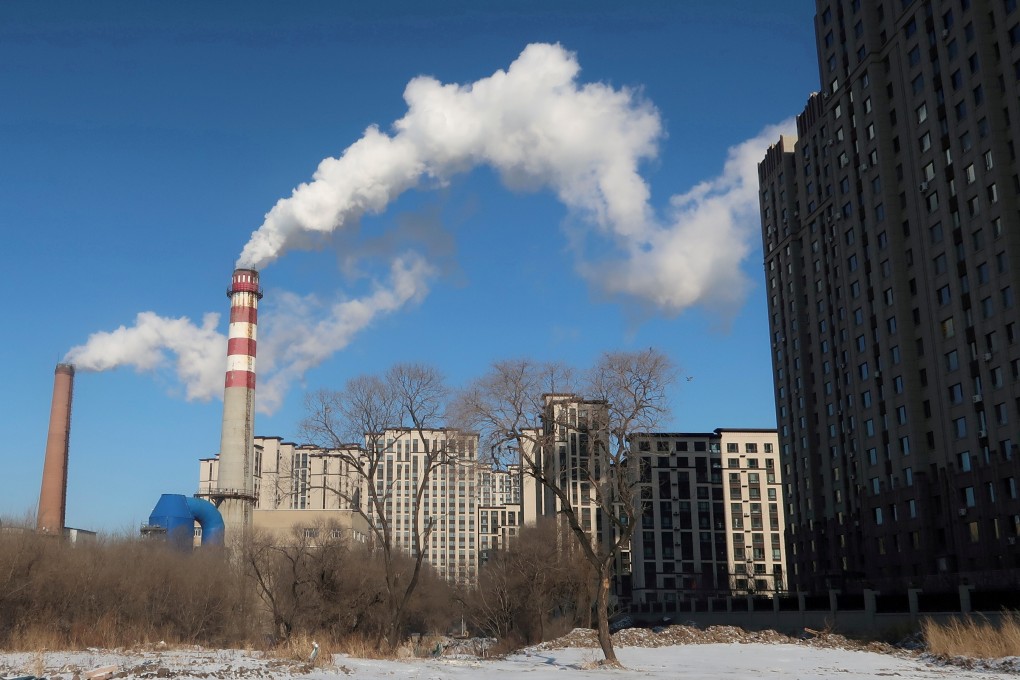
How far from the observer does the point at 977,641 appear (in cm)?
2881

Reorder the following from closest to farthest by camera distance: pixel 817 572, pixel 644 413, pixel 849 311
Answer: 1. pixel 644 413
2. pixel 849 311
3. pixel 817 572

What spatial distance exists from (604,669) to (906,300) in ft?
175

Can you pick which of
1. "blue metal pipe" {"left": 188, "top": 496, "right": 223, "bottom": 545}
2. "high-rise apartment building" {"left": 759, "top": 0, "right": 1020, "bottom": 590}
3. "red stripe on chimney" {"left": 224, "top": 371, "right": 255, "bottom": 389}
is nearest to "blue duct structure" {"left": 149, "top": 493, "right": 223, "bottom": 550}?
"blue metal pipe" {"left": 188, "top": 496, "right": 223, "bottom": 545}

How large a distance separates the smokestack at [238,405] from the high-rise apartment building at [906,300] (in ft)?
193

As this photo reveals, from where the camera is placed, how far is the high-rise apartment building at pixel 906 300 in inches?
2413

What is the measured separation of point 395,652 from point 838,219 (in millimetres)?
61099

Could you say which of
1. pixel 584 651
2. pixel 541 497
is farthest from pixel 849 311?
pixel 541 497

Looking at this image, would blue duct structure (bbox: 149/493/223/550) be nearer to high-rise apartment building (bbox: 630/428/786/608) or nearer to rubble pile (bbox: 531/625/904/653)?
rubble pile (bbox: 531/625/904/653)

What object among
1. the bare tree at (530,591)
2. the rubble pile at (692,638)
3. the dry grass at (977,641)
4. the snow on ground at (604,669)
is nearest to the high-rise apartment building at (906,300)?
the rubble pile at (692,638)

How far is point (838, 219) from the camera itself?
84.6 meters

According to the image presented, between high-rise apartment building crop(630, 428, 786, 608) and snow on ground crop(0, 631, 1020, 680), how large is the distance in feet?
307

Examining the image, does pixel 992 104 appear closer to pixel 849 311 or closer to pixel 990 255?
pixel 990 255

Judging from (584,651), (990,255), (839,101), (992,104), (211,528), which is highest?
(839,101)

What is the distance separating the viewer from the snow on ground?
24.1 metres
